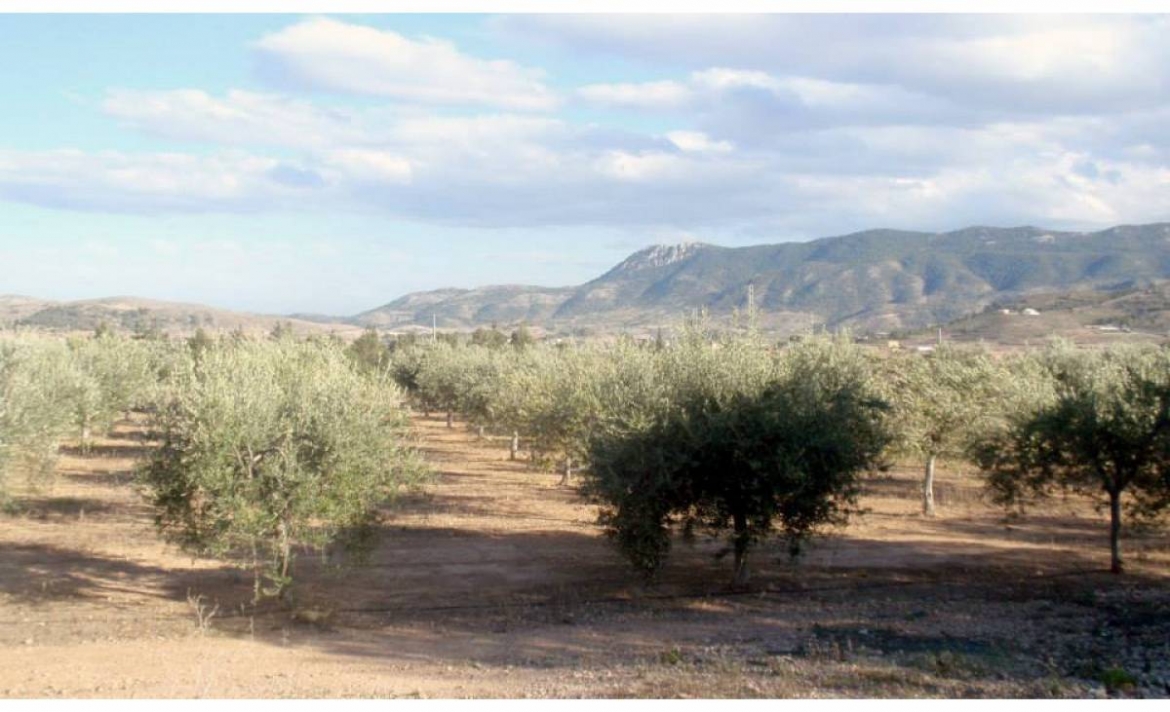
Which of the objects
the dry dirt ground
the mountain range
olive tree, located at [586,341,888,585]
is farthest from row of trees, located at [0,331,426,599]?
the mountain range

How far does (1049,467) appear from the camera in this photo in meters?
20.0

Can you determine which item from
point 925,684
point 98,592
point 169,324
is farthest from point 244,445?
point 169,324

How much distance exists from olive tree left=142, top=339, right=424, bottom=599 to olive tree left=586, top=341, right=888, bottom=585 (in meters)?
4.57

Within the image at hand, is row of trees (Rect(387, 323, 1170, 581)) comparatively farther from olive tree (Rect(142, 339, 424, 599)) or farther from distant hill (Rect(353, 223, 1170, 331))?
distant hill (Rect(353, 223, 1170, 331))

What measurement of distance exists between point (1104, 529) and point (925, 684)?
60.3 feet

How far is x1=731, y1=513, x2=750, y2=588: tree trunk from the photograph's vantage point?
17906mm

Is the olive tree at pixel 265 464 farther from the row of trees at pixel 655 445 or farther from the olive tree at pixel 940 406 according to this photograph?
the olive tree at pixel 940 406

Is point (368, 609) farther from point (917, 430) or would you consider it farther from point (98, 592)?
point (917, 430)

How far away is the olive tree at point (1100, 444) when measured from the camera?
18578mm

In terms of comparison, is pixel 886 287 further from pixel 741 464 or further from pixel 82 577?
pixel 82 577

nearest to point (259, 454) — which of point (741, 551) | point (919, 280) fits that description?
point (741, 551)

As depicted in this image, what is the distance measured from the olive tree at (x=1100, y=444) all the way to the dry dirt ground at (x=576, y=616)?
2049 mm

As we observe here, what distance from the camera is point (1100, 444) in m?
19.0

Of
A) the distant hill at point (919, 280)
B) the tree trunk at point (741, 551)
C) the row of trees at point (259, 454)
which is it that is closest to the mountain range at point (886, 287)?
the distant hill at point (919, 280)
